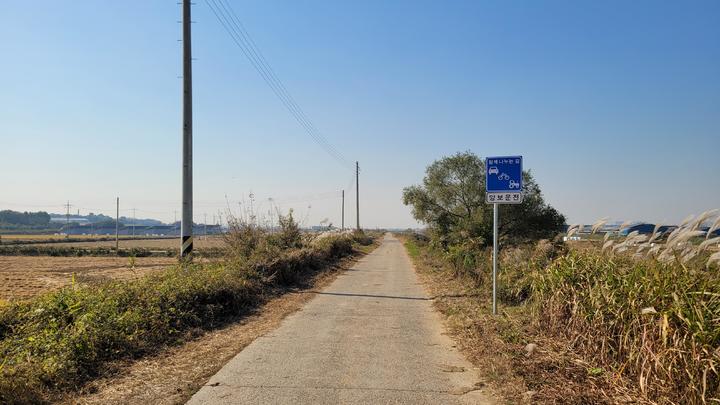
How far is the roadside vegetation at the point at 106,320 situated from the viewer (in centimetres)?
553

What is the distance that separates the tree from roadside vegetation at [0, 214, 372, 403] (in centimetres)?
2087

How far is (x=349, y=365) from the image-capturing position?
21.1 feet

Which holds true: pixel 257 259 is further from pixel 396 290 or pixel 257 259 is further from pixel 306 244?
pixel 306 244

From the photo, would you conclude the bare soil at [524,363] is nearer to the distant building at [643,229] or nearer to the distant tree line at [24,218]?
the distant building at [643,229]

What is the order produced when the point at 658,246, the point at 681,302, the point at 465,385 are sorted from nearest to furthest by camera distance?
the point at 681,302, the point at 465,385, the point at 658,246

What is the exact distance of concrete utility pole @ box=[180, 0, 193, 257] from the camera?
13.3 m

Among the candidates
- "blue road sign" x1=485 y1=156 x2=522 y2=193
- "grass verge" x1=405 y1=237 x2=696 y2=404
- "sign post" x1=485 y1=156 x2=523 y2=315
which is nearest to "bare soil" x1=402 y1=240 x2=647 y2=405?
"grass verge" x1=405 y1=237 x2=696 y2=404

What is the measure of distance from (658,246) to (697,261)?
0.63m

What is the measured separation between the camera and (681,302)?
4742 mm

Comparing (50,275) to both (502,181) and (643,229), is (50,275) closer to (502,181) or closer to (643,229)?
(502,181)

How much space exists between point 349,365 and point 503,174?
5068mm

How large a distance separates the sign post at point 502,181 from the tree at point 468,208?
816 inches

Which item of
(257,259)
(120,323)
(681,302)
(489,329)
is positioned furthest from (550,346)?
(257,259)

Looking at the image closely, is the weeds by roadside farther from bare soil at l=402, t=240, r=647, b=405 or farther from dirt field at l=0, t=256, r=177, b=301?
dirt field at l=0, t=256, r=177, b=301
